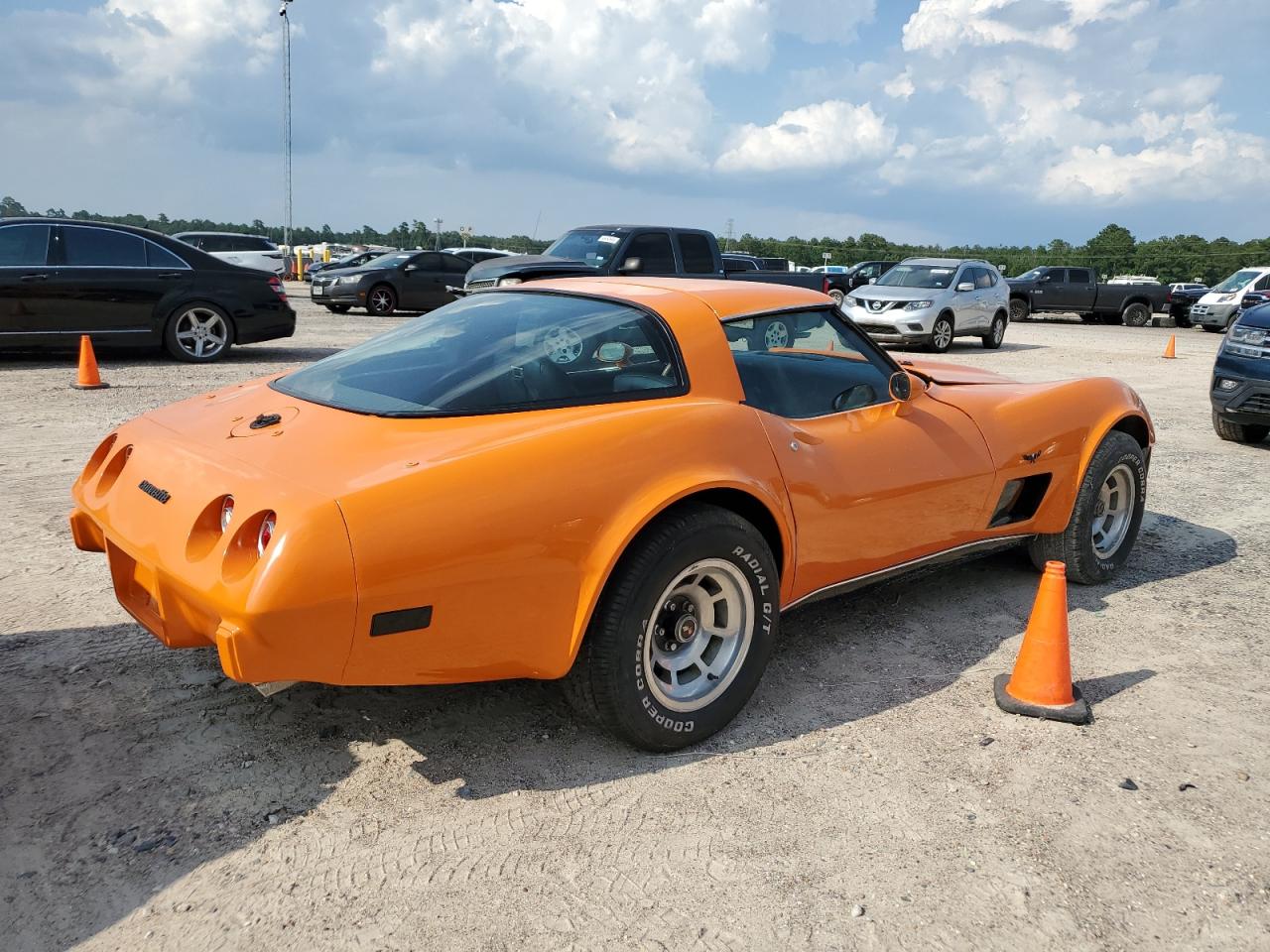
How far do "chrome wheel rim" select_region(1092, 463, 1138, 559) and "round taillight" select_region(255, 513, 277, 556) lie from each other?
3884mm

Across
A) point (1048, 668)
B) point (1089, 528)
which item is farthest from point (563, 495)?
point (1089, 528)

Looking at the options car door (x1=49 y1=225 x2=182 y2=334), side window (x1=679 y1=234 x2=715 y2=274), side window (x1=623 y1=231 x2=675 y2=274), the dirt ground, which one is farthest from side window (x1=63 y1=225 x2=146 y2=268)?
the dirt ground

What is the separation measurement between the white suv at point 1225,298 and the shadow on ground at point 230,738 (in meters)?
25.1

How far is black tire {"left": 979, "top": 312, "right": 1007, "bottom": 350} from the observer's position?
18359 millimetres

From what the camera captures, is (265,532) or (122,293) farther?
(122,293)

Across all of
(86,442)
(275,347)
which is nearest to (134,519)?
(86,442)

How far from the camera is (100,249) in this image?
35.8 ft

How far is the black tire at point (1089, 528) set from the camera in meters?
4.75

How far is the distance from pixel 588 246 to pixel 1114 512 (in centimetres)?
988

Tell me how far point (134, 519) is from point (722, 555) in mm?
1742

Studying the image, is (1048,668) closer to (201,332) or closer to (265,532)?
(265,532)

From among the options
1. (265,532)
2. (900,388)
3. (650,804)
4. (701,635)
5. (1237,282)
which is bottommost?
(650,804)

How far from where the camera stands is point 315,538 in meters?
2.54

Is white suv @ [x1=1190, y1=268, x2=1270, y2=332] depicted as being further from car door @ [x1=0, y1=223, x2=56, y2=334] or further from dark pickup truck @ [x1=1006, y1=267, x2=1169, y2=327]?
car door @ [x1=0, y1=223, x2=56, y2=334]
